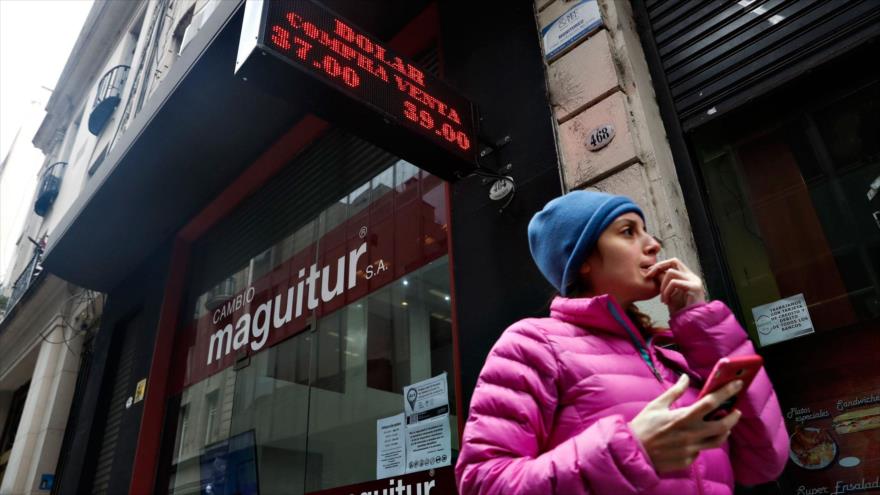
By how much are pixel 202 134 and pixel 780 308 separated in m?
5.93

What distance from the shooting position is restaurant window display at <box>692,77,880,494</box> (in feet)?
7.65

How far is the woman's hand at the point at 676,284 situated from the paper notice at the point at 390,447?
8.82 feet

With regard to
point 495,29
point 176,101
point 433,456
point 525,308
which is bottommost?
point 433,456

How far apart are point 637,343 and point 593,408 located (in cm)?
27

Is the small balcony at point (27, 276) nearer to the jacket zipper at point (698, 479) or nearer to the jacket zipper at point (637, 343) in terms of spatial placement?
the jacket zipper at point (637, 343)

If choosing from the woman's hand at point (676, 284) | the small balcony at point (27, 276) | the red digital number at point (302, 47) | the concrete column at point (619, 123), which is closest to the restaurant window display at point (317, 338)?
the concrete column at point (619, 123)

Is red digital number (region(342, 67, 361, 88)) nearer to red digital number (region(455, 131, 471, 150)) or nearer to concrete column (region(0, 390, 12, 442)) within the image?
red digital number (region(455, 131, 471, 150))

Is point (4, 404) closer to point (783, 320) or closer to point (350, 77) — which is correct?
point (350, 77)

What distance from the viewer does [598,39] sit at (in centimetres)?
345

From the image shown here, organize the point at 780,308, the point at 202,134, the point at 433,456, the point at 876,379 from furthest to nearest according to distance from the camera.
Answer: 1. the point at 202,134
2. the point at 433,456
3. the point at 780,308
4. the point at 876,379

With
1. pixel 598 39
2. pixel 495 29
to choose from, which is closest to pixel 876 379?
pixel 598 39

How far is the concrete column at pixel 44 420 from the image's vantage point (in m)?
8.64

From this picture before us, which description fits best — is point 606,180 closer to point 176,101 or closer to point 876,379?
point 876,379

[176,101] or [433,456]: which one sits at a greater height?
[176,101]
